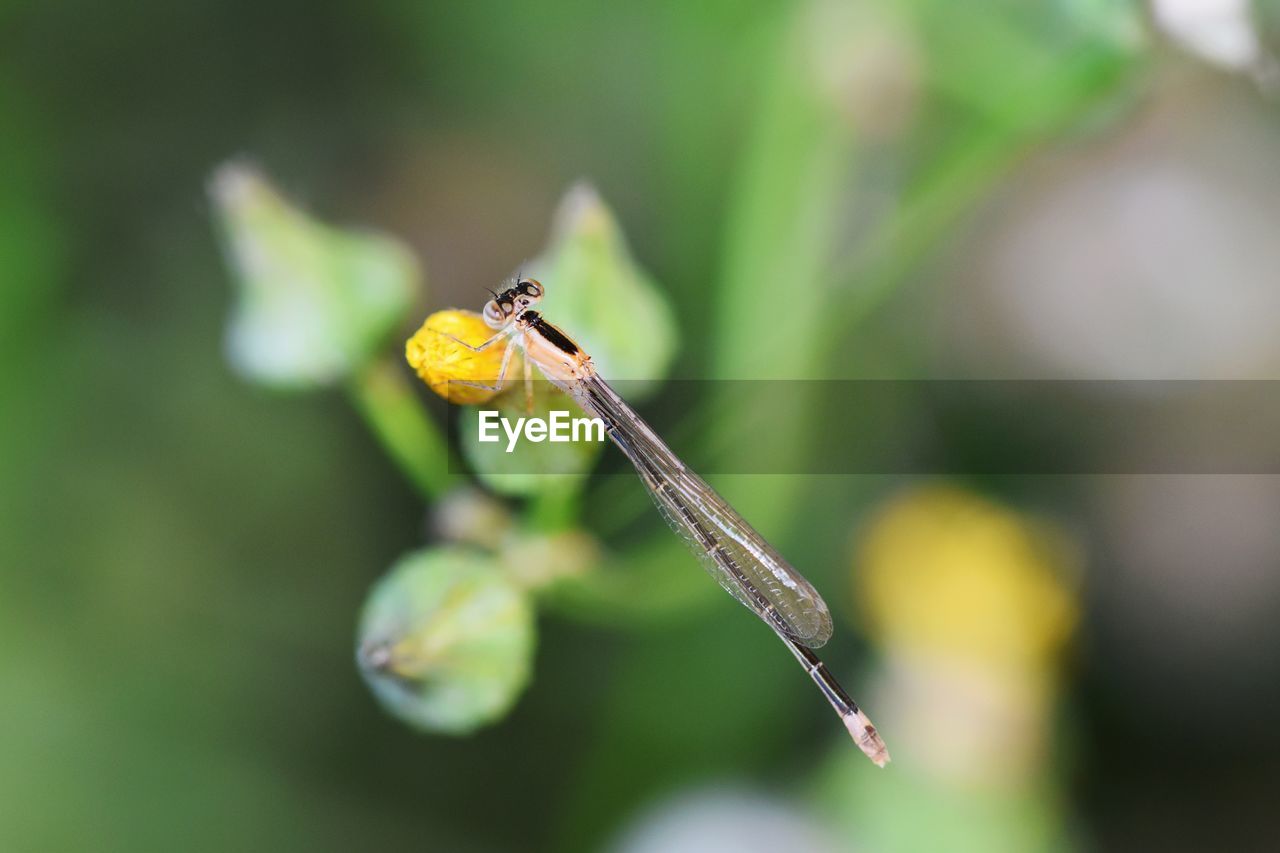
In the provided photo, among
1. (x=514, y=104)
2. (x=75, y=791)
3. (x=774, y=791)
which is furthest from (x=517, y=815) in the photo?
(x=514, y=104)

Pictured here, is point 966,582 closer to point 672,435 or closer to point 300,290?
point 672,435

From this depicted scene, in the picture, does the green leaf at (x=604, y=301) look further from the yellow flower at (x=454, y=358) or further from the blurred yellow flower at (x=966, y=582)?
the blurred yellow flower at (x=966, y=582)

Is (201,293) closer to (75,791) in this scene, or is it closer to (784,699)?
(75,791)

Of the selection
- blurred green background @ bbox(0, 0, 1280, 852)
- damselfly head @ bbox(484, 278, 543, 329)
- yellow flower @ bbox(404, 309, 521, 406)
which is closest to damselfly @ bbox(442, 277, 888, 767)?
damselfly head @ bbox(484, 278, 543, 329)

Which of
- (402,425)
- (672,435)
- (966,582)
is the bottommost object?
(402,425)

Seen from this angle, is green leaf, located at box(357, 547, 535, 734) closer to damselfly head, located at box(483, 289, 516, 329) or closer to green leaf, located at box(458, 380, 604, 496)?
green leaf, located at box(458, 380, 604, 496)

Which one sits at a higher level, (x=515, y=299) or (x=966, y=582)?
(x=966, y=582)

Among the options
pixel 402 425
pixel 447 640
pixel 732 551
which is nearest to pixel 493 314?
pixel 402 425

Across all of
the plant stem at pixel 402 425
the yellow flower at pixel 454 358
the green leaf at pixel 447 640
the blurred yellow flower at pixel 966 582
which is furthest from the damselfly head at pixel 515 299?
the blurred yellow flower at pixel 966 582
